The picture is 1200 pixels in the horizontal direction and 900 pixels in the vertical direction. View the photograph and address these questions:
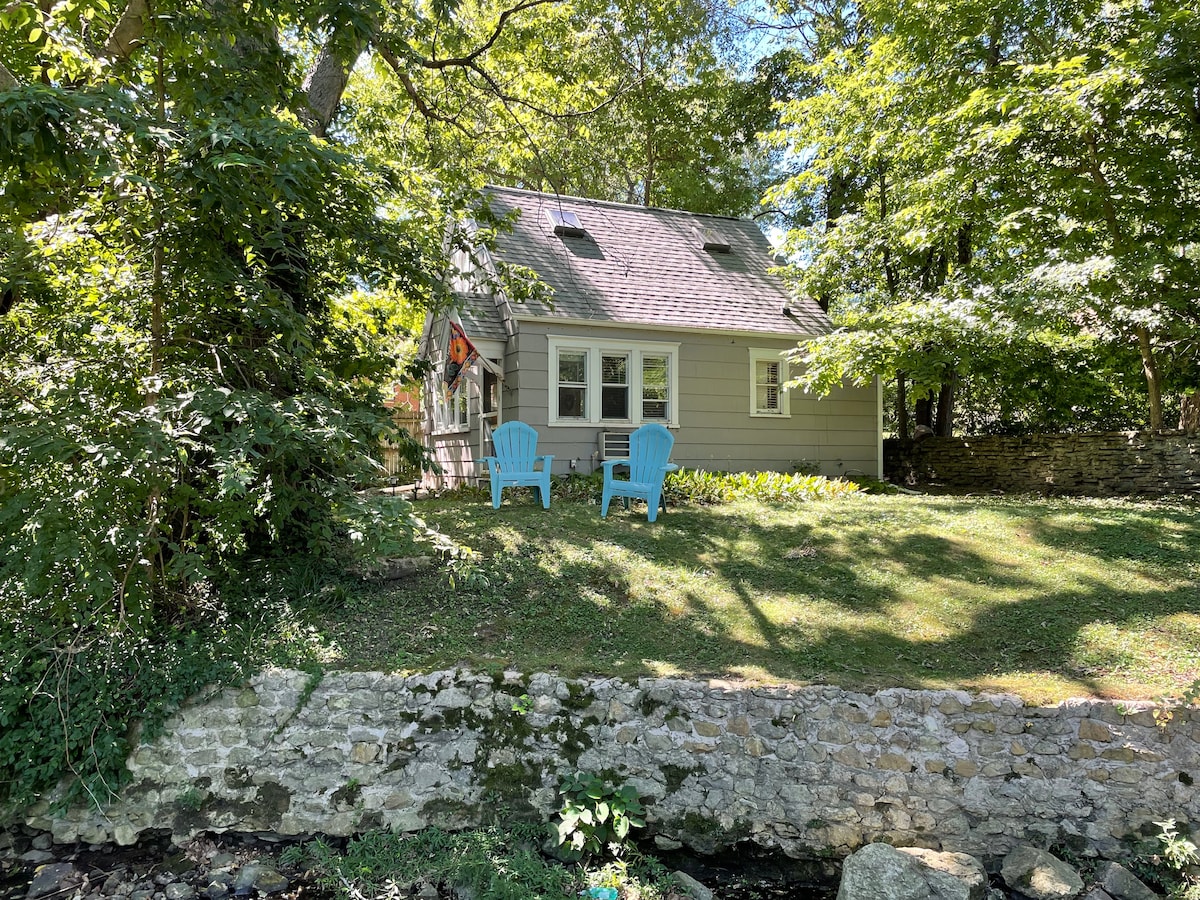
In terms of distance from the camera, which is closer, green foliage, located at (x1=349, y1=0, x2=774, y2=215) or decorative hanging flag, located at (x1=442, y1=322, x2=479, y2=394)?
green foliage, located at (x1=349, y1=0, x2=774, y2=215)

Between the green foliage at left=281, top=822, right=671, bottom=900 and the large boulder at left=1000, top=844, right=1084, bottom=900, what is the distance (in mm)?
1780

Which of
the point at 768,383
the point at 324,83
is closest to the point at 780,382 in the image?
the point at 768,383

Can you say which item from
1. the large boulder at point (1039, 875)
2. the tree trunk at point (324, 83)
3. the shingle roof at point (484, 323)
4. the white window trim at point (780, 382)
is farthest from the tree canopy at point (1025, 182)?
the tree trunk at point (324, 83)

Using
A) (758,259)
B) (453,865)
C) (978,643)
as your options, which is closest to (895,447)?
(758,259)

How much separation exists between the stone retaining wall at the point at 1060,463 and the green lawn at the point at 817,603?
177 centimetres

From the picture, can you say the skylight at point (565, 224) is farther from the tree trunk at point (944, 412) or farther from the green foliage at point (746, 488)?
the tree trunk at point (944, 412)

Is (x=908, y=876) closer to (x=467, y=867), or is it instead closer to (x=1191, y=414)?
(x=467, y=867)

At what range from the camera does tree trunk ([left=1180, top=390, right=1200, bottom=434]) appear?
28.3ft

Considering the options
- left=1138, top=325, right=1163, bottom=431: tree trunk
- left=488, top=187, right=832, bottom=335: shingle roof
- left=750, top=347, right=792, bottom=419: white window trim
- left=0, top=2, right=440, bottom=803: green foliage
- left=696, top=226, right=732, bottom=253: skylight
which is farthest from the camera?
left=696, top=226, right=732, bottom=253: skylight

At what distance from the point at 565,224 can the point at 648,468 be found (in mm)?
5739

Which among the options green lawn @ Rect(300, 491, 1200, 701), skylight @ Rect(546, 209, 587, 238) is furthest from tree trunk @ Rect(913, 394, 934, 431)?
skylight @ Rect(546, 209, 587, 238)

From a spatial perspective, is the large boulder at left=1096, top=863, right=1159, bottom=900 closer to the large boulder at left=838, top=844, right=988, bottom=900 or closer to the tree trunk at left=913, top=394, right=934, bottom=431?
the large boulder at left=838, top=844, right=988, bottom=900

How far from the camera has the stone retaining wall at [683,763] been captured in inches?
144

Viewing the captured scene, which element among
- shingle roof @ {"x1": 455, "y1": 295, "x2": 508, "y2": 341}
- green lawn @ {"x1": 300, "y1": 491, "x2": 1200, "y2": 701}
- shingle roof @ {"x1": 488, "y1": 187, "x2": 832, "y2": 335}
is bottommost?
green lawn @ {"x1": 300, "y1": 491, "x2": 1200, "y2": 701}
